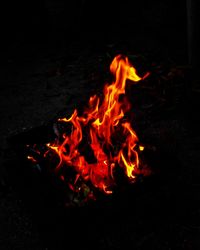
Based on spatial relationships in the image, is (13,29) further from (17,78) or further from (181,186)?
(181,186)

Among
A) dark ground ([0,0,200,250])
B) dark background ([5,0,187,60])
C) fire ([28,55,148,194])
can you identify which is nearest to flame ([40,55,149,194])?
fire ([28,55,148,194])

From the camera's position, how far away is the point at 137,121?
19.6ft

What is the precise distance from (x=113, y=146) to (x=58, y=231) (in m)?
1.16

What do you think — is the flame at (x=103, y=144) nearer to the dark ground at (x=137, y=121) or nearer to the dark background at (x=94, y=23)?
the dark ground at (x=137, y=121)

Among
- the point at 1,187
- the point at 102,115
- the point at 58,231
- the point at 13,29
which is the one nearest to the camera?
the point at 58,231

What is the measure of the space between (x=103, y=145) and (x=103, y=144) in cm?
1

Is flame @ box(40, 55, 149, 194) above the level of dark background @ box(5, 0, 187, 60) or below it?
below

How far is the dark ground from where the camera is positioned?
3.92 m

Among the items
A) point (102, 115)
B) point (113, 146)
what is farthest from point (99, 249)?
point (102, 115)

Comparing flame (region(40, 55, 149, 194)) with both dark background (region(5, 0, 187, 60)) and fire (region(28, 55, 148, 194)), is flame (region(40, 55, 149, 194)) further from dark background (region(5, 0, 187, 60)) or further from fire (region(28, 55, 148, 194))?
dark background (region(5, 0, 187, 60))

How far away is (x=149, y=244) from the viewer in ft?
12.7

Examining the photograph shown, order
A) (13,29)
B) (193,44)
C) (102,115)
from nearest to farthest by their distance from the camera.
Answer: (102,115), (193,44), (13,29)

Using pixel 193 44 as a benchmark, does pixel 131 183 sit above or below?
below

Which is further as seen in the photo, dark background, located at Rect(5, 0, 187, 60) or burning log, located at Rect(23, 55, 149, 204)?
dark background, located at Rect(5, 0, 187, 60)
